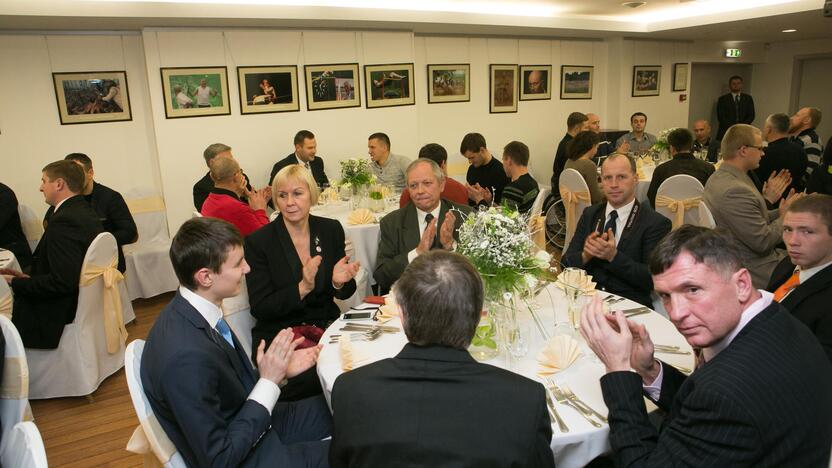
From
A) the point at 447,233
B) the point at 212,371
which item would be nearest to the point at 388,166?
the point at 447,233

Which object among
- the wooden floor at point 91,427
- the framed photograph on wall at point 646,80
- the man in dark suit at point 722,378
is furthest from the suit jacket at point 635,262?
the framed photograph on wall at point 646,80

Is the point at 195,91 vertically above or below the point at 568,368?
above

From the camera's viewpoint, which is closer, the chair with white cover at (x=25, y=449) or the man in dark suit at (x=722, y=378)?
the man in dark suit at (x=722, y=378)

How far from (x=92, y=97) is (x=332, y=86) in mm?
3037

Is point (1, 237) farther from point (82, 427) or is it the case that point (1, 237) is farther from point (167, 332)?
point (167, 332)

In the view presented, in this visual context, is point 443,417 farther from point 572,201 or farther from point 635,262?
point 572,201

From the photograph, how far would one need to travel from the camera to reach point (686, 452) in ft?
4.84

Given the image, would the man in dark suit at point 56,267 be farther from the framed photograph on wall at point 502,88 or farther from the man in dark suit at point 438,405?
the framed photograph on wall at point 502,88

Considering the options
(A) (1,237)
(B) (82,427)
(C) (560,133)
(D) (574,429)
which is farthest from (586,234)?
(C) (560,133)

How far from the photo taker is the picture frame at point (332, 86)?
7777 mm

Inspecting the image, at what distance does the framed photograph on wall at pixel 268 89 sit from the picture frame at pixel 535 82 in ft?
14.3

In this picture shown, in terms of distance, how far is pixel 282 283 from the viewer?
3146 millimetres

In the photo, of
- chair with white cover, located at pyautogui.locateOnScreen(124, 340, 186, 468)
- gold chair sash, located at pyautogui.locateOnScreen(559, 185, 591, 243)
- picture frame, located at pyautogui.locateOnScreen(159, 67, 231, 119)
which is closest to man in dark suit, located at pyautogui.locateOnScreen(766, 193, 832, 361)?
chair with white cover, located at pyautogui.locateOnScreen(124, 340, 186, 468)

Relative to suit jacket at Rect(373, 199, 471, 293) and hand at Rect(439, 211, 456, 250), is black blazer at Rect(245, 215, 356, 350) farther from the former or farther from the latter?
hand at Rect(439, 211, 456, 250)
